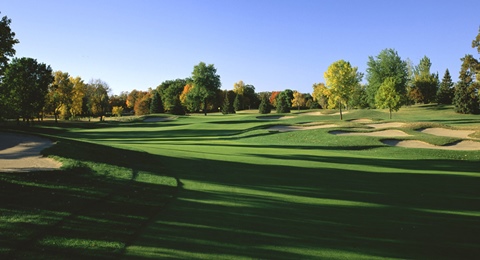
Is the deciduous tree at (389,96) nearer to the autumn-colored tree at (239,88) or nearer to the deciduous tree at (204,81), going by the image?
the deciduous tree at (204,81)

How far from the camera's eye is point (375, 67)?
79.4 metres

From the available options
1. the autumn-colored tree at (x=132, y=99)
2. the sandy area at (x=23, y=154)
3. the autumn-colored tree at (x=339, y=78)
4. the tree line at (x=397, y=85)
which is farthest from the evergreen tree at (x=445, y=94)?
the autumn-colored tree at (x=132, y=99)

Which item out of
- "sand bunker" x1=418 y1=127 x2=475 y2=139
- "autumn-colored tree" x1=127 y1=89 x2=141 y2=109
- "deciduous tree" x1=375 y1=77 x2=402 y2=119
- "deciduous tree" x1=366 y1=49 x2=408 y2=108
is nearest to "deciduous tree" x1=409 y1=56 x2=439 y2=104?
"deciduous tree" x1=366 y1=49 x2=408 y2=108

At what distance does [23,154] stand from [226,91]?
10897 centimetres

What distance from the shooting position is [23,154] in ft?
40.3

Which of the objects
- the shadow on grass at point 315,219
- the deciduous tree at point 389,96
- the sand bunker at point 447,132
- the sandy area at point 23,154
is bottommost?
the sand bunker at point 447,132

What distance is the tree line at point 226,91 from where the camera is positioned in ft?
170

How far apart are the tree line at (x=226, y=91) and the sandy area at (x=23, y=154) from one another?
1300 centimetres

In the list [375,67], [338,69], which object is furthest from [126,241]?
[375,67]

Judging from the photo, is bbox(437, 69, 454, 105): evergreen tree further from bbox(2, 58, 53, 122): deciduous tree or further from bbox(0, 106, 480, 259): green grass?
bbox(2, 58, 53, 122): deciduous tree

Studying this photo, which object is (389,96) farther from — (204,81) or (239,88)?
(239,88)

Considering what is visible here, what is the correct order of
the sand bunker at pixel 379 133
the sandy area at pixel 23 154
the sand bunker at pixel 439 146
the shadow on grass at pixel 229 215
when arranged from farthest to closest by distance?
the sand bunker at pixel 379 133, the sand bunker at pixel 439 146, the sandy area at pixel 23 154, the shadow on grass at pixel 229 215

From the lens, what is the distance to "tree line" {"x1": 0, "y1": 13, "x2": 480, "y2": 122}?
51812mm

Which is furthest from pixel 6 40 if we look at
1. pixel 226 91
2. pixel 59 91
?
pixel 226 91
